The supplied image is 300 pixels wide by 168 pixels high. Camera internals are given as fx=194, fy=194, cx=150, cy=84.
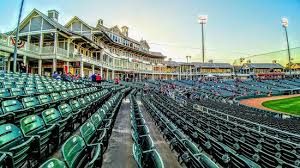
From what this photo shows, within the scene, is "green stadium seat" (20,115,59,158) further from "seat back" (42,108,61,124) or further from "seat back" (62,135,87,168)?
"seat back" (62,135,87,168)

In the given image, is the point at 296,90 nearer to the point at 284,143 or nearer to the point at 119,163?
the point at 284,143

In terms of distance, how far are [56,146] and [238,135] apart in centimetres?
496

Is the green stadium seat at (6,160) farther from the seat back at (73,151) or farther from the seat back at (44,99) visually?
the seat back at (44,99)

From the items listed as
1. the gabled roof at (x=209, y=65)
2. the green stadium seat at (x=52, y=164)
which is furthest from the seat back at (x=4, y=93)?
the gabled roof at (x=209, y=65)

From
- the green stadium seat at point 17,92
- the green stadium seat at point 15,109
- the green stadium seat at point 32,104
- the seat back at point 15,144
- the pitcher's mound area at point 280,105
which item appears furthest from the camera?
the pitcher's mound area at point 280,105

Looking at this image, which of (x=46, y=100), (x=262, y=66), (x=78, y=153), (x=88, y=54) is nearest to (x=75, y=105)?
(x=46, y=100)

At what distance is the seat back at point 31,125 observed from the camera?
3330 millimetres

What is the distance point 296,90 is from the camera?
4788 centimetres

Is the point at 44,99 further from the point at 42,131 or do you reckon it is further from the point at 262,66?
the point at 262,66

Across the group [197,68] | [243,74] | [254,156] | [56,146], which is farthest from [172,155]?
[243,74]

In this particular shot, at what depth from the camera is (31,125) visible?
3551mm

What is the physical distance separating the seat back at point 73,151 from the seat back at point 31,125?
3.47 feet

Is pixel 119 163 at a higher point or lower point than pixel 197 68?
lower

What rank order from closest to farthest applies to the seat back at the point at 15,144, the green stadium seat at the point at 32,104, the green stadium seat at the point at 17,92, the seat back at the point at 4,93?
the seat back at the point at 15,144 < the green stadium seat at the point at 32,104 < the seat back at the point at 4,93 < the green stadium seat at the point at 17,92
